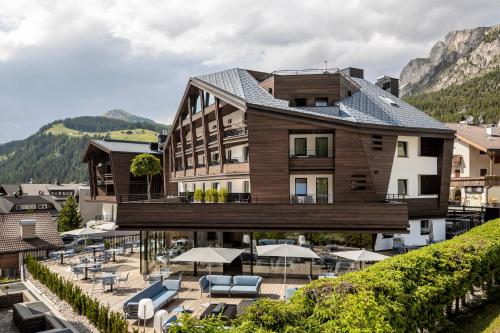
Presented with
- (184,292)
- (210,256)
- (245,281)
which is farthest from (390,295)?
(184,292)

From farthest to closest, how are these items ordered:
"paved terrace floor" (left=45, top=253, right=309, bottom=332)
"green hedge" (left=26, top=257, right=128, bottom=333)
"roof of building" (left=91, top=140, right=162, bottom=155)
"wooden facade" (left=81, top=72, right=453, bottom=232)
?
"roof of building" (left=91, top=140, right=162, bottom=155), "wooden facade" (left=81, top=72, right=453, bottom=232), "paved terrace floor" (left=45, top=253, right=309, bottom=332), "green hedge" (left=26, top=257, right=128, bottom=333)

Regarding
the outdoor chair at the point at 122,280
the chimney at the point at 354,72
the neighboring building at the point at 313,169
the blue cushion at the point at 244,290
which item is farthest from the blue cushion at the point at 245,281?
the chimney at the point at 354,72

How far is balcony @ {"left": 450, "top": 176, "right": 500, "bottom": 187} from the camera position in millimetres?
37406

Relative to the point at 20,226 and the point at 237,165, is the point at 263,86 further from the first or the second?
the point at 20,226

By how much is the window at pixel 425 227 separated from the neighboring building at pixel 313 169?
75 millimetres

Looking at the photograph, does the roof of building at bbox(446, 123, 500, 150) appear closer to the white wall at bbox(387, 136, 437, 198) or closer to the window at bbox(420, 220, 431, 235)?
the white wall at bbox(387, 136, 437, 198)

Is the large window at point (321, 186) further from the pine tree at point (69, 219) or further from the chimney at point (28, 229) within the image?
the pine tree at point (69, 219)

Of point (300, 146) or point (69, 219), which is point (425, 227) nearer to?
point (300, 146)

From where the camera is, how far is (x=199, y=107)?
113ft

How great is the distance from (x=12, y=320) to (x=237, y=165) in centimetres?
1628

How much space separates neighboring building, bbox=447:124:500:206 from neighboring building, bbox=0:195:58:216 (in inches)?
2919

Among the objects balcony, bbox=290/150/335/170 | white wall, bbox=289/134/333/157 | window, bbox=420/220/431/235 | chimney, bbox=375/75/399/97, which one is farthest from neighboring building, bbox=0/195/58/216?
window, bbox=420/220/431/235

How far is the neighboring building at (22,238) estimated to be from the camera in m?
25.0

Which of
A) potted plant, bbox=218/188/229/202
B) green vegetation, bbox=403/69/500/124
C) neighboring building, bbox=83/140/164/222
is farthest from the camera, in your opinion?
green vegetation, bbox=403/69/500/124
